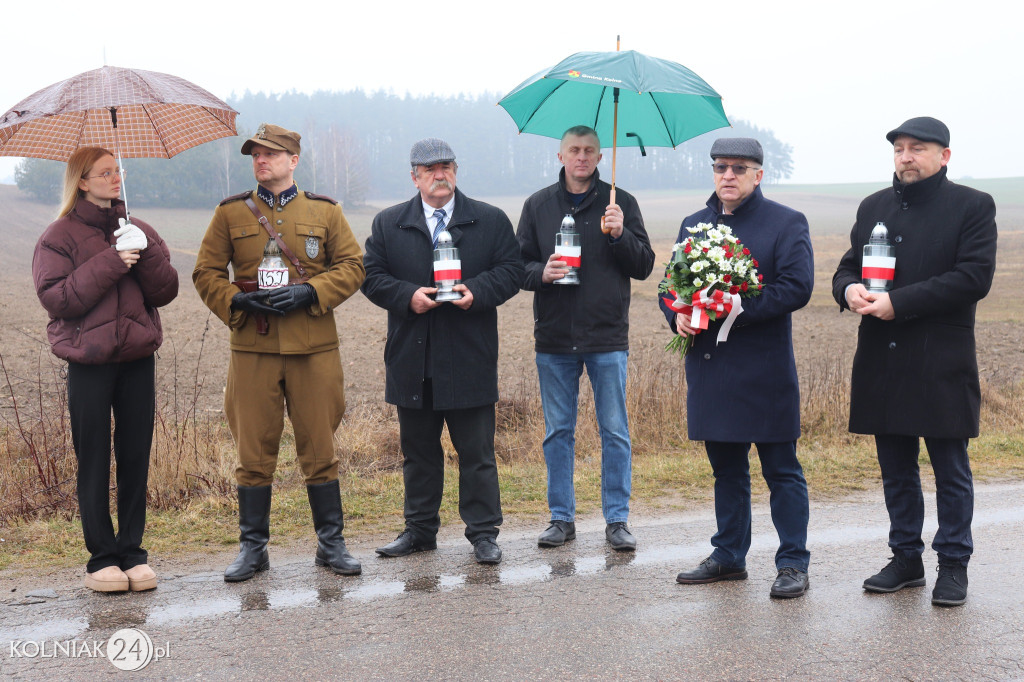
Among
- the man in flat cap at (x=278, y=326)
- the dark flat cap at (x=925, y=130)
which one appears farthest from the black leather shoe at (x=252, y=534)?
the dark flat cap at (x=925, y=130)

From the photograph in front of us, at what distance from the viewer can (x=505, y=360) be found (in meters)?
16.0

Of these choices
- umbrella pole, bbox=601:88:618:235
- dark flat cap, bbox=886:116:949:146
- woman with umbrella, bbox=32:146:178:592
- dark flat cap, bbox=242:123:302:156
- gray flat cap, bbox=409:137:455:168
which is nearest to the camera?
dark flat cap, bbox=886:116:949:146

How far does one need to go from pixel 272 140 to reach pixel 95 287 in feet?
4.09

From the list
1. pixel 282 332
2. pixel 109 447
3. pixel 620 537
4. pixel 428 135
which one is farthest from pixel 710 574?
pixel 428 135

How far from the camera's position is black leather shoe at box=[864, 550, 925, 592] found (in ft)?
16.3

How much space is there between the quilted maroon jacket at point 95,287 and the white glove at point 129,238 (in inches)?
3.3

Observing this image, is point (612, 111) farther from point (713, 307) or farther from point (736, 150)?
point (713, 307)

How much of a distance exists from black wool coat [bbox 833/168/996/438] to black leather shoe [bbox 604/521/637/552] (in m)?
1.51

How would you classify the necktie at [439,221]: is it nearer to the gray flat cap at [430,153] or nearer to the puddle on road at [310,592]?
the gray flat cap at [430,153]

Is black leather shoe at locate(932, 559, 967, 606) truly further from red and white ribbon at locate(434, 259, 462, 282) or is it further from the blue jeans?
red and white ribbon at locate(434, 259, 462, 282)

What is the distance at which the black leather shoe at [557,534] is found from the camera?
5.90 m

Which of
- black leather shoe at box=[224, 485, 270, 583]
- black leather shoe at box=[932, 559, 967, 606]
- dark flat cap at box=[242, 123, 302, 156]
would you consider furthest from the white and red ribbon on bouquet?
black leather shoe at box=[224, 485, 270, 583]

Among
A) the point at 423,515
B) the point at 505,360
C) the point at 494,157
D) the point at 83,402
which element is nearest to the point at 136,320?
the point at 83,402

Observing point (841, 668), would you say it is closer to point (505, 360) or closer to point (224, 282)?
point (224, 282)
